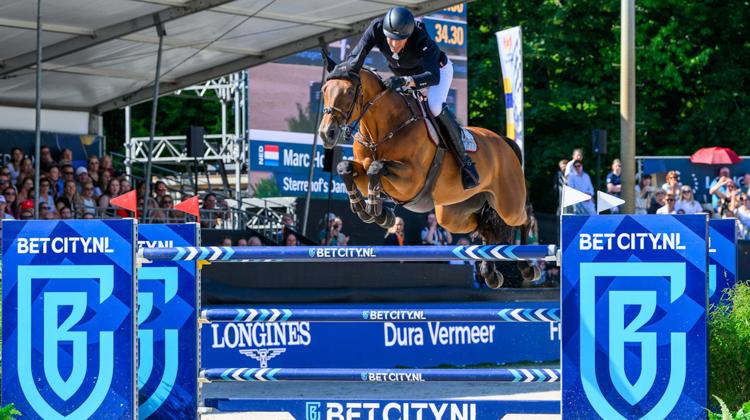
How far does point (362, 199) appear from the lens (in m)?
7.07

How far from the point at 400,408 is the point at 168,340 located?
1.38 m

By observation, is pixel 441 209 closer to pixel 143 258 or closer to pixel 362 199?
pixel 362 199

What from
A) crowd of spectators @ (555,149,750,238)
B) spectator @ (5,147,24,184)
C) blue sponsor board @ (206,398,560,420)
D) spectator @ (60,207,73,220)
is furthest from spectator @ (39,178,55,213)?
blue sponsor board @ (206,398,560,420)

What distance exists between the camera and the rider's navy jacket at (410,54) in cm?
682

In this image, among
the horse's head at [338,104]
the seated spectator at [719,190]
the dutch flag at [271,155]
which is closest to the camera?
the horse's head at [338,104]

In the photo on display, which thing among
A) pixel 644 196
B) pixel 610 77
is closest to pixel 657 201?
pixel 644 196

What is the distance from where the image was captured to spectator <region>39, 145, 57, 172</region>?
1349cm

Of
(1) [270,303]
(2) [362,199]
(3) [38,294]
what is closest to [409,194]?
(2) [362,199]

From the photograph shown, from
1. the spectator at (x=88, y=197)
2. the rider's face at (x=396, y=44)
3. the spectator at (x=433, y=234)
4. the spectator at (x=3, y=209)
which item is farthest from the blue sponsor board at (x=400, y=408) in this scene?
the spectator at (x=433, y=234)

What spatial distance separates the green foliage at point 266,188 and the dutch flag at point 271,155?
269 millimetres

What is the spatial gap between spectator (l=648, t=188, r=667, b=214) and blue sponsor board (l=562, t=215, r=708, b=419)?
33.9 ft

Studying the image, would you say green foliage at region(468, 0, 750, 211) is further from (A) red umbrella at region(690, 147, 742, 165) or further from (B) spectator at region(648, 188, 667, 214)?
(B) spectator at region(648, 188, 667, 214)

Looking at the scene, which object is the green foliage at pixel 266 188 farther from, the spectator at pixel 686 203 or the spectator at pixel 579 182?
the spectator at pixel 686 203

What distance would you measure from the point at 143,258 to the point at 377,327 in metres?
5.53
